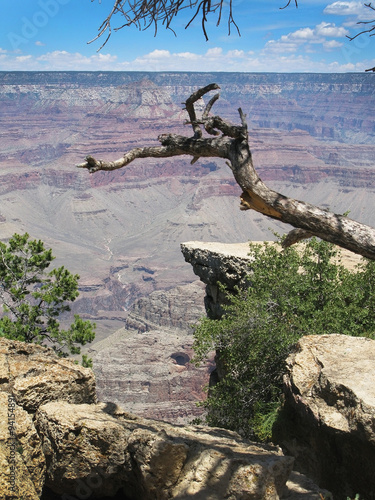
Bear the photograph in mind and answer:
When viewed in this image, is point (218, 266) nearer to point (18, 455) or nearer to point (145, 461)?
point (145, 461)

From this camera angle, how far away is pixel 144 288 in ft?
532

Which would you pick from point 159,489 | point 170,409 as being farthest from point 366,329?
A: point 170,409

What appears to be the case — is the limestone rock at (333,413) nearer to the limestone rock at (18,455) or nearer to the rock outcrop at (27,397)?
the rock outcrop at (27,397)

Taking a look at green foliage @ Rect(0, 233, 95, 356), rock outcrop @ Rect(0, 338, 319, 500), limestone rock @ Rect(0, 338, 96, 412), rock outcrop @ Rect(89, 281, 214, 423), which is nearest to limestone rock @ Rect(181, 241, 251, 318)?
green foliage @ Rect(0, 233, 95, 356)

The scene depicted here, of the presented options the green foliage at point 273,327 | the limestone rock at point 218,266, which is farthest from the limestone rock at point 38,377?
the limestone rock at point 218,266

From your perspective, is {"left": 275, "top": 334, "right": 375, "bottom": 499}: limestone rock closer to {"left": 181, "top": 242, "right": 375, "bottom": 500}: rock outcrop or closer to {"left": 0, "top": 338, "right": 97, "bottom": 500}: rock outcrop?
{"left": 181, "top": 242, "right": 375, "bottom": 500}: rock outcrop

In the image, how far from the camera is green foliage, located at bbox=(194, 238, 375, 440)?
1348 cm

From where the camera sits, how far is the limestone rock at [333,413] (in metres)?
8.09

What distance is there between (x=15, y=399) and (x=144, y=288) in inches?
6091

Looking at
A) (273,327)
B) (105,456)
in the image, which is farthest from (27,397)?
(273,327)

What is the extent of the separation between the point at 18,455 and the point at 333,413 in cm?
498

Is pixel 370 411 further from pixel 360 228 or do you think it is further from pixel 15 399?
pixel 15 399

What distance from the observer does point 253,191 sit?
20.2 ft

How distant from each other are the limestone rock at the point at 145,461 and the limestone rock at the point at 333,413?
115cm
